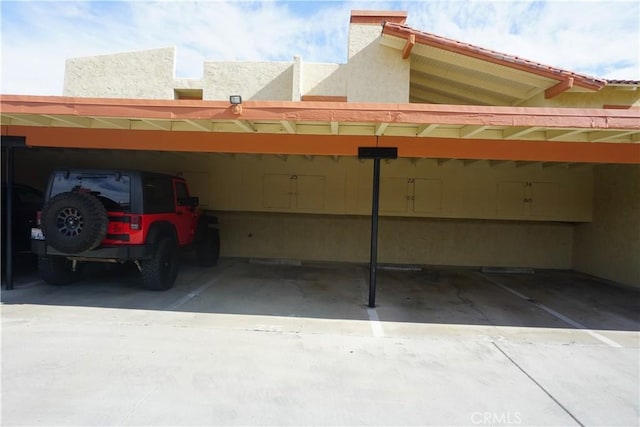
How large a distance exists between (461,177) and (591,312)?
4.37 meters

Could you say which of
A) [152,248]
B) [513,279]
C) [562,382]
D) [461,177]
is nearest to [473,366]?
[562,382]

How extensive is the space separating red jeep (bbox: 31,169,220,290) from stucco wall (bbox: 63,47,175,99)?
644 cm

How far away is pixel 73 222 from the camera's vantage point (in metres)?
5.26

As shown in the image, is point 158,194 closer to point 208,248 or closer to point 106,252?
point 106,252

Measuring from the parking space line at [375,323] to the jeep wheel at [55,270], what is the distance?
17.3 feet

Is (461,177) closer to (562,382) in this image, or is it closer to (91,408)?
(562,382)

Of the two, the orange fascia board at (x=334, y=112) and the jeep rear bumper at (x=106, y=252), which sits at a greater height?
the orange fascia board at (x=334, y=112)

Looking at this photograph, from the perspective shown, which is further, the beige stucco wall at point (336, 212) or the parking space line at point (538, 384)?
the beige stucco wall at point (336, 212)

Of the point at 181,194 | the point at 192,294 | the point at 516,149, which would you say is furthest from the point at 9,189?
the point at 516,149

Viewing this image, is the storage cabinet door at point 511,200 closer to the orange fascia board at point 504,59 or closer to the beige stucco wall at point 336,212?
the beige stucco wall at point 336,212

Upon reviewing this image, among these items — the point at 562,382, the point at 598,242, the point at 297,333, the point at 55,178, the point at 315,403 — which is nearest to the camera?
the point at 315,403

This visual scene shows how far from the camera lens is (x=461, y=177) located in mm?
9555

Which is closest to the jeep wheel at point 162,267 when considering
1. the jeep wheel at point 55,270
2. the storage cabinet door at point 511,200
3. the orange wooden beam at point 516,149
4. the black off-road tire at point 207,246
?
the jeep wheel at point 55,270

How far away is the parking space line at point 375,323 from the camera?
4793 millimetres
